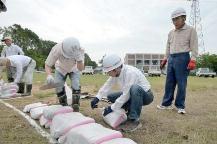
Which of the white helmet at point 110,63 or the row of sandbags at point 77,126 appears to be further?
the white helmet at point 110,63

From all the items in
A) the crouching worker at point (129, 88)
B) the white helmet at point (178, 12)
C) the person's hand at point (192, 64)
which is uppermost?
the white helmet at point (178, 12)

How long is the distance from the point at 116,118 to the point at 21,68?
5.61 meters

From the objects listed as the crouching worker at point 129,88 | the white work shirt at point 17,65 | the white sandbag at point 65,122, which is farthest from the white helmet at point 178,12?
the white work shirt at point 17,65

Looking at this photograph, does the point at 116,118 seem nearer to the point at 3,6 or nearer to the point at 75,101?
the point at 75,101

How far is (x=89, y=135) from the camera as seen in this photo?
402 centimetres

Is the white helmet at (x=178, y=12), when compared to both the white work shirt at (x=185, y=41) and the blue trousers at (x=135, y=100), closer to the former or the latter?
the white work shirt at (x=185, y=41)

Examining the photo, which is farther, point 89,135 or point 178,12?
point 178,12

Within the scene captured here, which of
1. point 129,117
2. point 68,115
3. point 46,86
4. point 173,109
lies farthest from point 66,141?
point 173,109

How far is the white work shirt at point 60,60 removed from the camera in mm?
6512

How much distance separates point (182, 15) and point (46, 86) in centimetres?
273

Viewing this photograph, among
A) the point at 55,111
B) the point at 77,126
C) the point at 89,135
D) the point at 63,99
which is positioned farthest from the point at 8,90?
the point at 89,135

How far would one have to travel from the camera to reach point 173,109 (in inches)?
293

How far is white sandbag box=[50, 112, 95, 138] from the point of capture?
186 inches

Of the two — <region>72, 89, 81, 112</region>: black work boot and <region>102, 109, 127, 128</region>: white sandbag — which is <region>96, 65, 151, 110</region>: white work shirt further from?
<region>72, 89, 81, 112</region>: black work boot
